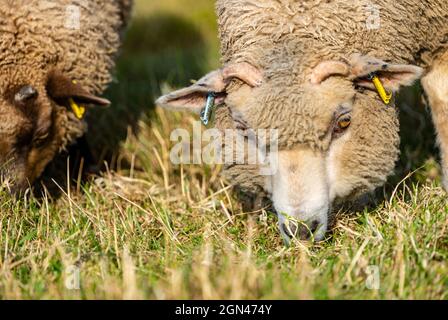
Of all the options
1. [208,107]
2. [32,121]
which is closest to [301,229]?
[208,107]

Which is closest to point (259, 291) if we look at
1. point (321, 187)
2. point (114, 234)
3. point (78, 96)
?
point (321, 187)

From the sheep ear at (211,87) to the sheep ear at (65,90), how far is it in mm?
920

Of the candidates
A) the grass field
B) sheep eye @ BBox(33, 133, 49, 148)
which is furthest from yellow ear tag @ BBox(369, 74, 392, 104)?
sheep eye @ BBox(33, 133, 49, 148)

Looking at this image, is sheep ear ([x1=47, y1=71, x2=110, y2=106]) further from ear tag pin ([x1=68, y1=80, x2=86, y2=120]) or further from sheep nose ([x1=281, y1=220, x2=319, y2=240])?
sheep nose ([x1=281, y1=220, x2=319, y2=240])

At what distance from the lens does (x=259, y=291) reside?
310 cm

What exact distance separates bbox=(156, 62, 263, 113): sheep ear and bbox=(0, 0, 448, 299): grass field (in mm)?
622

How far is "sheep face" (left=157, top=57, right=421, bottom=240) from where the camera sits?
3.67 meters

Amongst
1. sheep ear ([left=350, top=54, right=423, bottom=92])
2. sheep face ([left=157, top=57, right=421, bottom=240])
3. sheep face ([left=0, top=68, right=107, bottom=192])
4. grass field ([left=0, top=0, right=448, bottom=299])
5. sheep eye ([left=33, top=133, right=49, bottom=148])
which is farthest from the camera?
sheep eye ([left=33, top=133, right=49, bottom=148])

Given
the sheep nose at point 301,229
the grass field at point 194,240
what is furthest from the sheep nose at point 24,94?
the sheep nose at point 301,229

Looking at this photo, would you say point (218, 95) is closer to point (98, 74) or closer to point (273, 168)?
point (273, 168)

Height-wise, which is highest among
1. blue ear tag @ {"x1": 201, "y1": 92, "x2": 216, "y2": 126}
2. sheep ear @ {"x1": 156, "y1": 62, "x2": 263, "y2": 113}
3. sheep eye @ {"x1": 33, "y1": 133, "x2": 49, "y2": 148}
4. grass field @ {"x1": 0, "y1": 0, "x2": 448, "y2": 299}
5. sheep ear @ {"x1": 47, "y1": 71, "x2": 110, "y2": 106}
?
sheep ear @ {"x1": 47, "y1": 71, "x2": 110, "y2": 106}

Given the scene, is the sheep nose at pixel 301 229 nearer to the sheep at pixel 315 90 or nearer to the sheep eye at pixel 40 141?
the sheep at pixel 315 90

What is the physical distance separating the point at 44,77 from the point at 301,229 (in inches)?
79.3

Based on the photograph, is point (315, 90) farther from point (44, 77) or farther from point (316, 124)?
point (44, 77)
